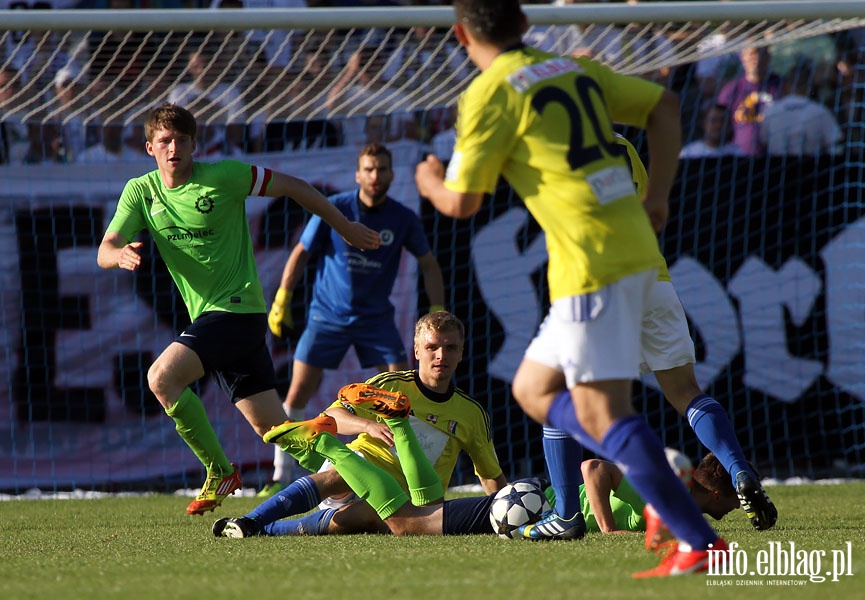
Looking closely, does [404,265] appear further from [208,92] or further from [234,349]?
[234,349]

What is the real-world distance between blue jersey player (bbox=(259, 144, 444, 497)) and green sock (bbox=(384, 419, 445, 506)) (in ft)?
7.93

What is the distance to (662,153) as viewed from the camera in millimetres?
3576

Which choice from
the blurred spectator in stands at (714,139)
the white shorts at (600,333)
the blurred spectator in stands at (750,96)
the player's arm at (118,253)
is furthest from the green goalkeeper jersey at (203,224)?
the blurred spectator in stands at (750,96)

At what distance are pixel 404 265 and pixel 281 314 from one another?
125cm

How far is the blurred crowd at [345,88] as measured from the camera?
7695 mm

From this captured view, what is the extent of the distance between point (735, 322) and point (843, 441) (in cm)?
112

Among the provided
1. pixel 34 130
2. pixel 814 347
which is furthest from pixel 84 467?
pixel 814 347

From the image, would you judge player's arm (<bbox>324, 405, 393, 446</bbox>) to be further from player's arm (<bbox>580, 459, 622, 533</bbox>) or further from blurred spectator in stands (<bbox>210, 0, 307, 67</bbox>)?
blurred spectator in stands (<bbox>210, 0, 307, 67</bbox>)

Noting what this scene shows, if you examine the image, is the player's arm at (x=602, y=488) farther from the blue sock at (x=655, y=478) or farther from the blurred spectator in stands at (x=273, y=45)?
the blurred spectator in stands at (x=273, y=45)

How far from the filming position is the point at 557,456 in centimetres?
446

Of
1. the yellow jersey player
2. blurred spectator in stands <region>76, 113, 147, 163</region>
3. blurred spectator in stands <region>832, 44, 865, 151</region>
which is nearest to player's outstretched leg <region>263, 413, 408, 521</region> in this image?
the yellow jersey player

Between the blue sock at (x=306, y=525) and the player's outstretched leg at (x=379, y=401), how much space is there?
0.52 m

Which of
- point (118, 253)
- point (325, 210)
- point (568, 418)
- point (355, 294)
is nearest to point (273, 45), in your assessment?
point (355, 294)

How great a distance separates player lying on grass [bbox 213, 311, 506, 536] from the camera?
480cm
